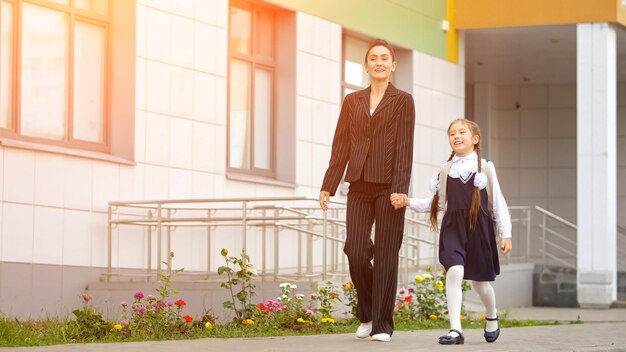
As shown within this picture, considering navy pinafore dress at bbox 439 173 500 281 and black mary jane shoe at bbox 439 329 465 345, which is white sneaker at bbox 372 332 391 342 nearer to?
black mary jane shoe at bbox 439 329 465 345

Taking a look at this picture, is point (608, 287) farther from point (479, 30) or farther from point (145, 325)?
point (145, 325)

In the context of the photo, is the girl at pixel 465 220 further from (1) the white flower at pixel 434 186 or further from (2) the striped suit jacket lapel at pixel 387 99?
(2) the striped suit jacket lapel at pixel 387 99

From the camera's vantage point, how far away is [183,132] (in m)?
16.4

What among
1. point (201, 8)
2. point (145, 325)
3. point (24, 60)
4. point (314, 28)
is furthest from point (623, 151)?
point (145, 325)

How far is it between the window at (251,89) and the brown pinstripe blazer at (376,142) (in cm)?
777

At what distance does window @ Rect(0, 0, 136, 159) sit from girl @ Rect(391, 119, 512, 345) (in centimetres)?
567

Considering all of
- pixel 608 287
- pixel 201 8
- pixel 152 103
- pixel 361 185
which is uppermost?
pixel 201 8

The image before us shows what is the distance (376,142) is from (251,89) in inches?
333

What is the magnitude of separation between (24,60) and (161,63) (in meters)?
2.05

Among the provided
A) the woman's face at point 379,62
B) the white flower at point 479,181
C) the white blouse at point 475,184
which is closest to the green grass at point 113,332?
the white blouse at point 475,184

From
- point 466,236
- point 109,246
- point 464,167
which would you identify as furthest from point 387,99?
point 109,246

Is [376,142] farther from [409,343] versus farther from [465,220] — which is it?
[409,343]

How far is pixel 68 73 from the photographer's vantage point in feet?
49.4

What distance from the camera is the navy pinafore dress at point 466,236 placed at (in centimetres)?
991
